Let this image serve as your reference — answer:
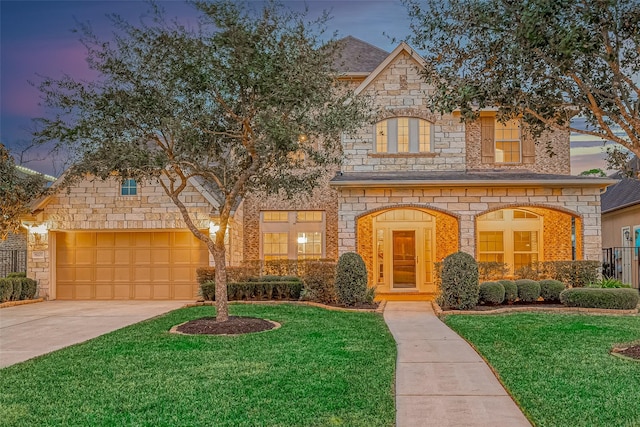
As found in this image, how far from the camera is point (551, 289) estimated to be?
15.1m

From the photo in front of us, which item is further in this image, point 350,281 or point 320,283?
point 320,283

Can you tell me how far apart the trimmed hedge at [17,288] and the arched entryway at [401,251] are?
10.6 m

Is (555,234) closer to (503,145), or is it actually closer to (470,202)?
(503,145)

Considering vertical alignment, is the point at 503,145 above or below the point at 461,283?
above

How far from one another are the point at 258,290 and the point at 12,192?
24.3 ft

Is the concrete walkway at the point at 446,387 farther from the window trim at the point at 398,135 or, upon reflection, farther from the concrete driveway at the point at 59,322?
the window trim at the point at 398,135

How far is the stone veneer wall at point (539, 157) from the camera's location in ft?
62.3

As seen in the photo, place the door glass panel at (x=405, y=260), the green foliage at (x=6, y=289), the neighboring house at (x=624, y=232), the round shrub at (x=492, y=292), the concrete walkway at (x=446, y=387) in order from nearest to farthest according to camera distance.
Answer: the concrete walkway at (x=446, y=387) → the round shrub at (x=492, y=292) → the green foliage at (x=6, y=289) → the door glass panel at (x=405, y=260) → the neighboring house at (x=624, y=232)

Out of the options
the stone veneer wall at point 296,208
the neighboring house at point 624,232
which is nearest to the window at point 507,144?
the neighboring house at point 624,232

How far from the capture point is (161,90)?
432 inches

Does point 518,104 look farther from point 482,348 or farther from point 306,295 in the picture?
point 306,295

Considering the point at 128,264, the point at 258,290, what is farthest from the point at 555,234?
the point at 128,264

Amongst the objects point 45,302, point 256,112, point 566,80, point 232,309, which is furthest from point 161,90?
point 45,302

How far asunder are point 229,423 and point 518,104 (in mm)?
6270
